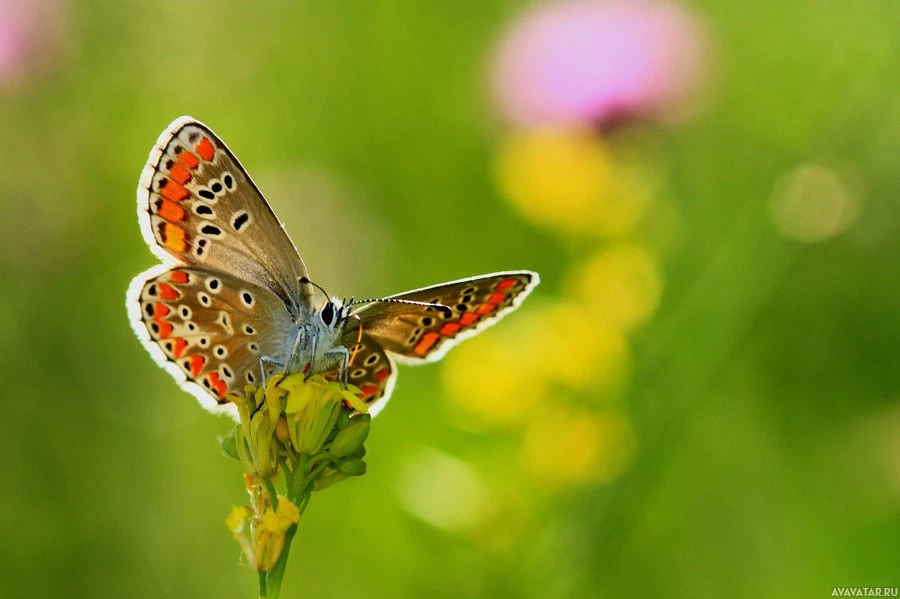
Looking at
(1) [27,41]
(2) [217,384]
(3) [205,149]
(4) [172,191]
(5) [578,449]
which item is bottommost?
(5) [578,449]

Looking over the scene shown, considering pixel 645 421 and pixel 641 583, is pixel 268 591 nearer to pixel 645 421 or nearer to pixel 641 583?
pixel 645 421

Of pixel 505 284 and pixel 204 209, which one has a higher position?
pixel 204 209

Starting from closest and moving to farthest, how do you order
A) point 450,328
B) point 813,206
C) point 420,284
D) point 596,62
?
1. point 450,328
2. point 813,206
3. point 596,62
4. point 420,284

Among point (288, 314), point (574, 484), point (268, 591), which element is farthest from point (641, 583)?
point (268, 591)

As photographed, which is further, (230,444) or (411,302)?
(411,302)

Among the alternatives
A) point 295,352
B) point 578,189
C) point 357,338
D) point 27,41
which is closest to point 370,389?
point 357,338

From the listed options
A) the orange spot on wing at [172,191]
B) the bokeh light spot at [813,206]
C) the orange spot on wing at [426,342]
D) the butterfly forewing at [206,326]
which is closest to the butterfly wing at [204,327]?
the butterfly forewing at [206,326]

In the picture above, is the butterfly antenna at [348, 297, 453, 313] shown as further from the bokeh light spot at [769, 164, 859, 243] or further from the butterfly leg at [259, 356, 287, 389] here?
the bokeh light spot at [769, 164, 859, 243]

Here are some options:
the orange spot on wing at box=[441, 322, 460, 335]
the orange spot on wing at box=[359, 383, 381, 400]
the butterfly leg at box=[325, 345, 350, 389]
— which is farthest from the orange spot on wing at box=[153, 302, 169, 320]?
the orange spot on wing at box=[441, 322, 460, 335]

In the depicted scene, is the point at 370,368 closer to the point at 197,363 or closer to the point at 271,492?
the point at 197,363
